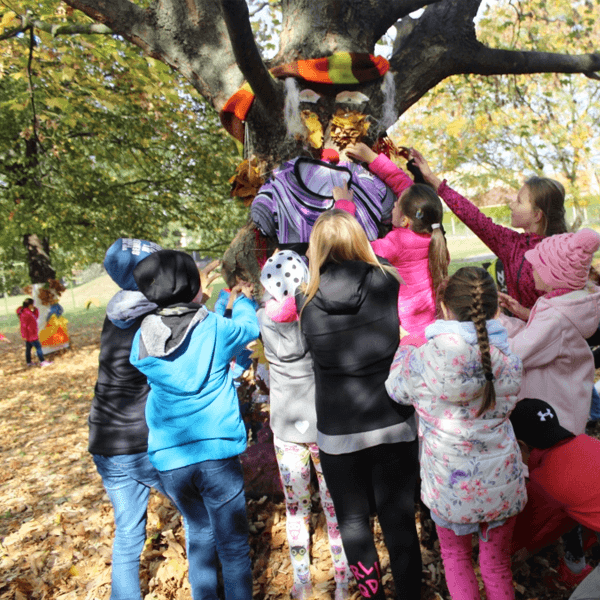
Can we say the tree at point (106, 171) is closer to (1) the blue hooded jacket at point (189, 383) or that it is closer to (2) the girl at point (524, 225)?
(2) the girl at point (524, 225)

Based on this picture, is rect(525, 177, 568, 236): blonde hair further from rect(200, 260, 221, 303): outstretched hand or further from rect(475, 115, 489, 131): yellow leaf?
rect(475, 115, 489, 131): yellow leaf

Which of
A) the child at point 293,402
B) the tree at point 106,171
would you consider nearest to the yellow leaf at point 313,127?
the child at point 293,402

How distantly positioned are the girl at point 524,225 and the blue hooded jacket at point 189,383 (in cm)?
142

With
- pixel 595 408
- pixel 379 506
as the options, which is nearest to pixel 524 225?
pixel 595 408

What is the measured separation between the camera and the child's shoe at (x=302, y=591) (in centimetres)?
262

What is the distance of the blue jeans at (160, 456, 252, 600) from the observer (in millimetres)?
2166

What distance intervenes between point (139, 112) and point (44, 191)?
2.34m

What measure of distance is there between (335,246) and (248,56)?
130 cm

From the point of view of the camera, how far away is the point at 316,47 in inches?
134

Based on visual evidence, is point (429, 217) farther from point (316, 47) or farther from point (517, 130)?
point (517, 130)

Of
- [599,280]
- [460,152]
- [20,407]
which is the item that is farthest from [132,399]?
[460,152]

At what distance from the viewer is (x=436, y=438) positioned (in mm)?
1952

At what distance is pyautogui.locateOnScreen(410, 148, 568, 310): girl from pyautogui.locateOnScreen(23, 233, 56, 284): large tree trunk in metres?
11.9

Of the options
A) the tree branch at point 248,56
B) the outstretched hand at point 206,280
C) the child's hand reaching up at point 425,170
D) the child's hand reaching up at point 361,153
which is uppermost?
the tree branch at point 248,56
